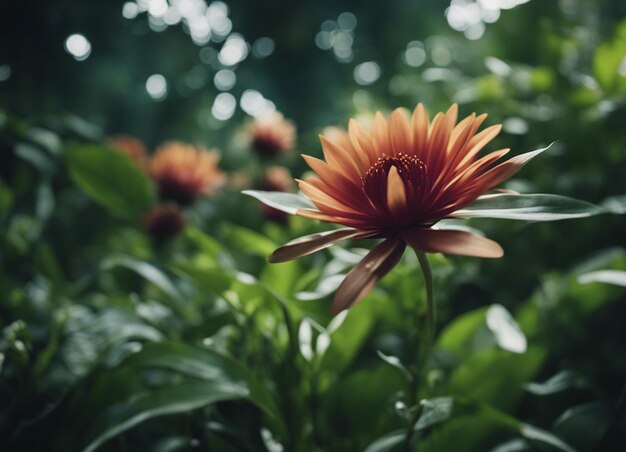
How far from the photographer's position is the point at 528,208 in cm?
37

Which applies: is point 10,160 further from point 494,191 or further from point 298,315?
point 494,191

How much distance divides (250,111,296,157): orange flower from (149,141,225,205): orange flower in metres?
0.13

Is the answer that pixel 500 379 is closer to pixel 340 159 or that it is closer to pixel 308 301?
pixel 308 301

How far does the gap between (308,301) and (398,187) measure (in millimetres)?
228

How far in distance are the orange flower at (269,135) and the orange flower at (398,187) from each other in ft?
2.32

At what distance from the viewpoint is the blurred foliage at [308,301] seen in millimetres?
530

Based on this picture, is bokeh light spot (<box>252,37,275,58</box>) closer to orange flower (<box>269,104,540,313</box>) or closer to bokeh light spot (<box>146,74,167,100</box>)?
bokeh light spot (<box>146,74,167,100</box>)

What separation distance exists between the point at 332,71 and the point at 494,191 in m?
1.36

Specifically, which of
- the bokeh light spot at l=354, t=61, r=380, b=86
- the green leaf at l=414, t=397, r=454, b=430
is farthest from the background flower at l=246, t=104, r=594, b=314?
the bokeh light spot at l=354, t=61, r=380, b=86

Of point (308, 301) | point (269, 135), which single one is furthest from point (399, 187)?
point (269, 135)

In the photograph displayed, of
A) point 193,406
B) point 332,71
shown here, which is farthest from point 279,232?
point 332,71

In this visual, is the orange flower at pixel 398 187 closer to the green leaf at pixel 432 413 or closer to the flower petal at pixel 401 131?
the flower petal at pixel 401 131

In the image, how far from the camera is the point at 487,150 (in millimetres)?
855

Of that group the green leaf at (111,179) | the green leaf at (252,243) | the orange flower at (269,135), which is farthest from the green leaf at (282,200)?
the orange flower at (269,135)
